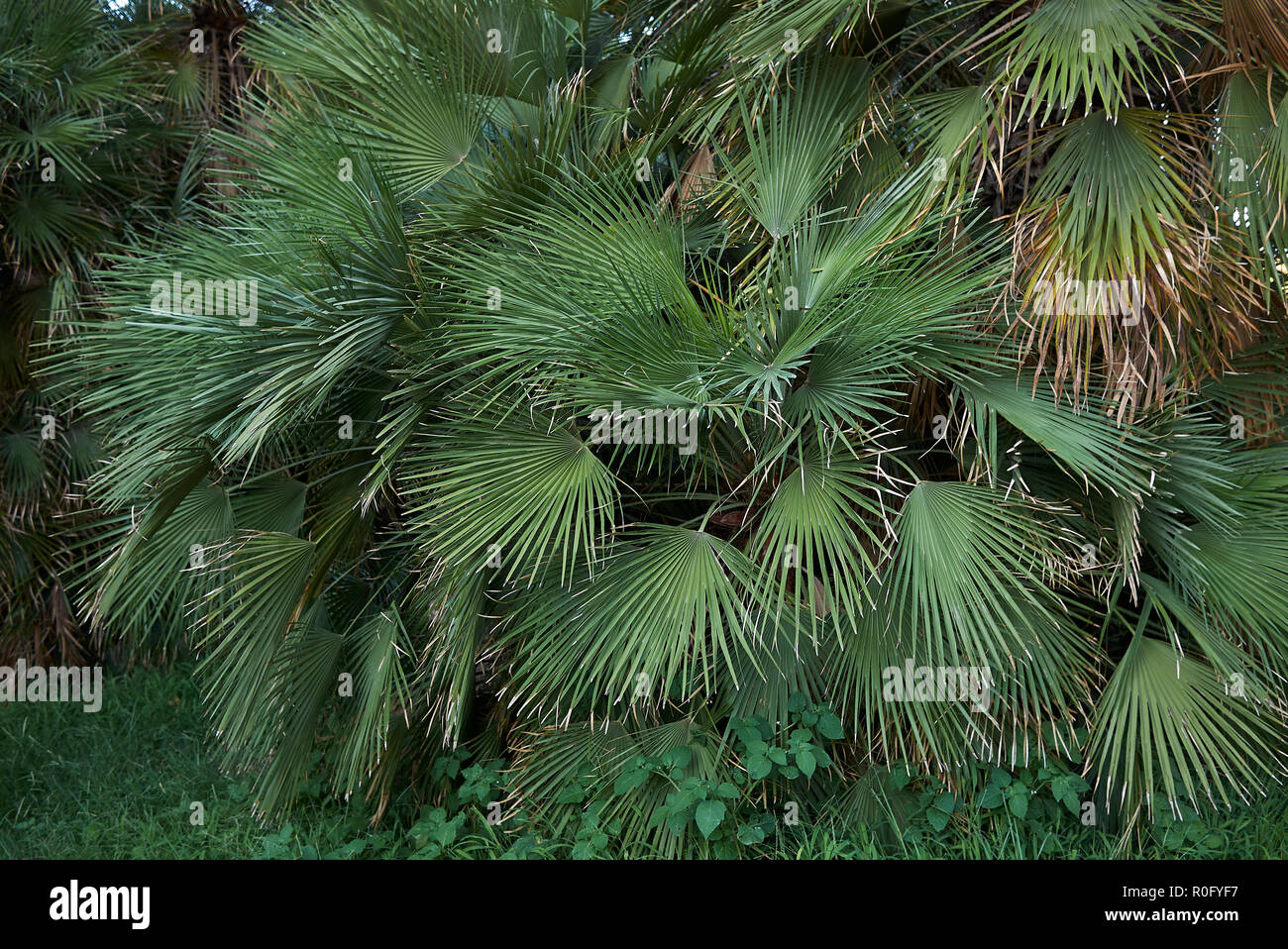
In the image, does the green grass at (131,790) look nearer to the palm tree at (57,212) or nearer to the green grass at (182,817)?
the green grass at (182,817)

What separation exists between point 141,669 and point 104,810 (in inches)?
67.3

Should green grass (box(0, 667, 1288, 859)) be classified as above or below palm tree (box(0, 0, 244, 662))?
below

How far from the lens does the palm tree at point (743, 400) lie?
3.01 m

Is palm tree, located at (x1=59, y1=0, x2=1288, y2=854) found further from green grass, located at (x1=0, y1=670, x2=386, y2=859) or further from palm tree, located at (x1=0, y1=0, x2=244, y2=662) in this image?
palm tree, located at (x1=0, y1=0, x2=244, y2=662)

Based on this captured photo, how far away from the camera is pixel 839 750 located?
3582mm

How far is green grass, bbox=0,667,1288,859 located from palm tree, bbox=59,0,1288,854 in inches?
8.0

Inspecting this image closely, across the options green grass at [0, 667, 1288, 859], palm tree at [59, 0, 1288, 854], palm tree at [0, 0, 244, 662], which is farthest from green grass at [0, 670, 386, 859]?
palm tree at [0, 0, 244, 662]

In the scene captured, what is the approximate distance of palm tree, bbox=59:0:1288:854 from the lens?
9.88 ft

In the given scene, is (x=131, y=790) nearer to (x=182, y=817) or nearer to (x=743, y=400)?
(x=182, y=817)

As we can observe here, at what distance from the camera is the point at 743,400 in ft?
10.5

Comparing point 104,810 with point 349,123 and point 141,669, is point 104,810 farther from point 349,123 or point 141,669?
point 349,123

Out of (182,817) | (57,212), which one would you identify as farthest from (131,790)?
(57,212)

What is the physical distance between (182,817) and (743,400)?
304cm
